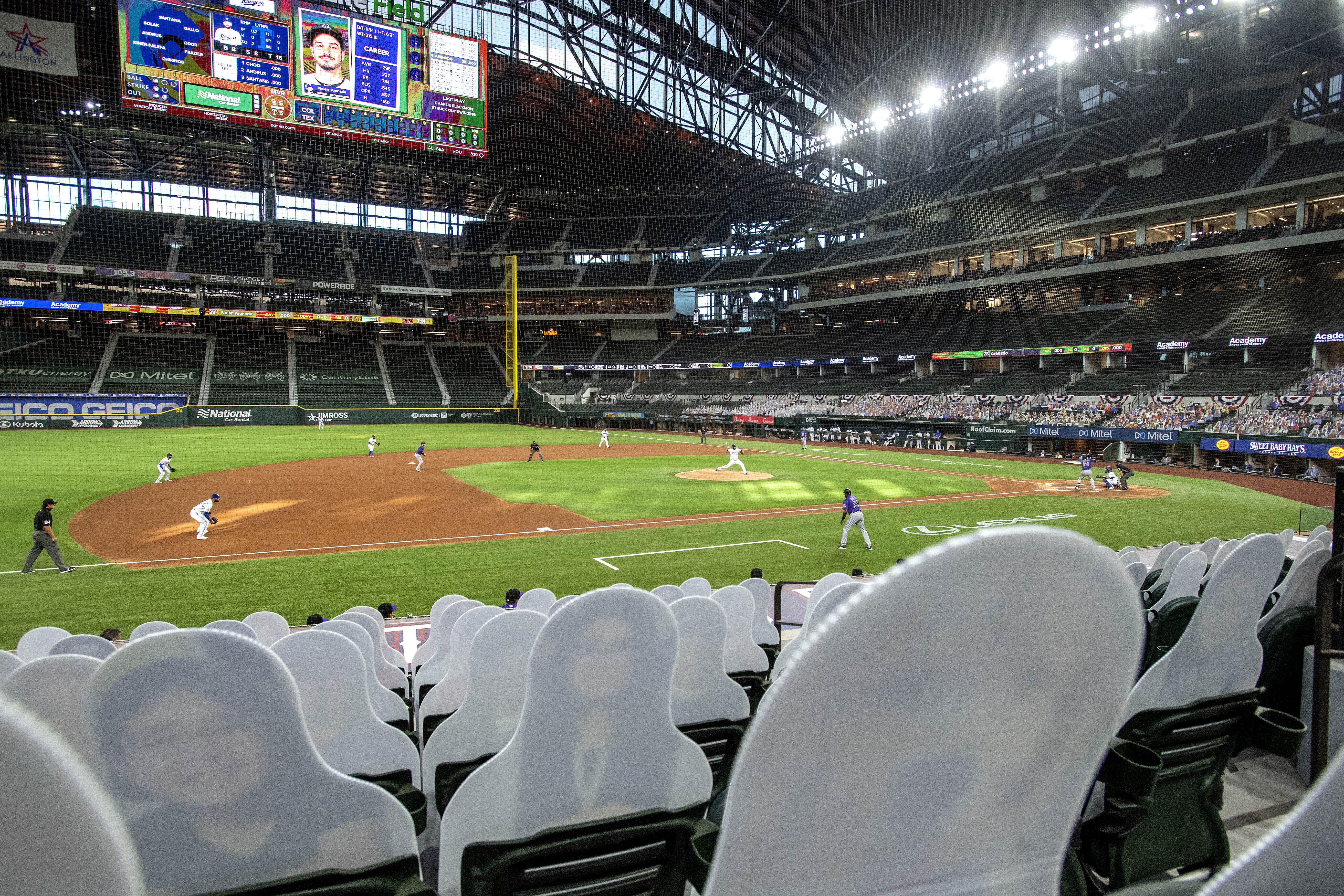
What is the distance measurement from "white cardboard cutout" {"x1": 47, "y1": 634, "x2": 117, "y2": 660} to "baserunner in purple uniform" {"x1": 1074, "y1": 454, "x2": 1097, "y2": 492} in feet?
75.2

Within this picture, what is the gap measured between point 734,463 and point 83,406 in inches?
1651

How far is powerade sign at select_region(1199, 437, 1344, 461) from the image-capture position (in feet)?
73.2

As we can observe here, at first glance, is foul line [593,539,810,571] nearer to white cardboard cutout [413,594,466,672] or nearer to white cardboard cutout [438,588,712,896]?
white cardboard cutout [413,594,466,672]

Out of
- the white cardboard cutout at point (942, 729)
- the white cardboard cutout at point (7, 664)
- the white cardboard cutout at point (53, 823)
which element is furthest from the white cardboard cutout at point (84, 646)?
the white cardboard cutout at point (942, 729)

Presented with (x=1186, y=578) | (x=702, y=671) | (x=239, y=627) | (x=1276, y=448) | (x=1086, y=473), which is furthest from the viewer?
(x=1276, y=448)

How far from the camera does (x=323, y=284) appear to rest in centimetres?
4941

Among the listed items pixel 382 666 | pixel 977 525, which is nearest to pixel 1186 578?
pixel 382 666

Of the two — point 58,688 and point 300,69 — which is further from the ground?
point 300,69

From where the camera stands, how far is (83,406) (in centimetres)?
4188

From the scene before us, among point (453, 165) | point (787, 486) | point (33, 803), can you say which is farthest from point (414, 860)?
point (453, 165)

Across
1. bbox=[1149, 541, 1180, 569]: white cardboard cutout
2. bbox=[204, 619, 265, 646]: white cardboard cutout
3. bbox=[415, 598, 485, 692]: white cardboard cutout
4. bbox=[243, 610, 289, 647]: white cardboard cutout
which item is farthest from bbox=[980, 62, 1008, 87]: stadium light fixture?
bbox=[204, 619, 265, 646]: white cardboard cutout

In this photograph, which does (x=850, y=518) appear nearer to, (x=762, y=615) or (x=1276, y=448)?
(x=762, y=615)

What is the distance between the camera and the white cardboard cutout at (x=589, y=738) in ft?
4.92

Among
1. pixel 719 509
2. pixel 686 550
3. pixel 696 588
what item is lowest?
pixel 686 550
